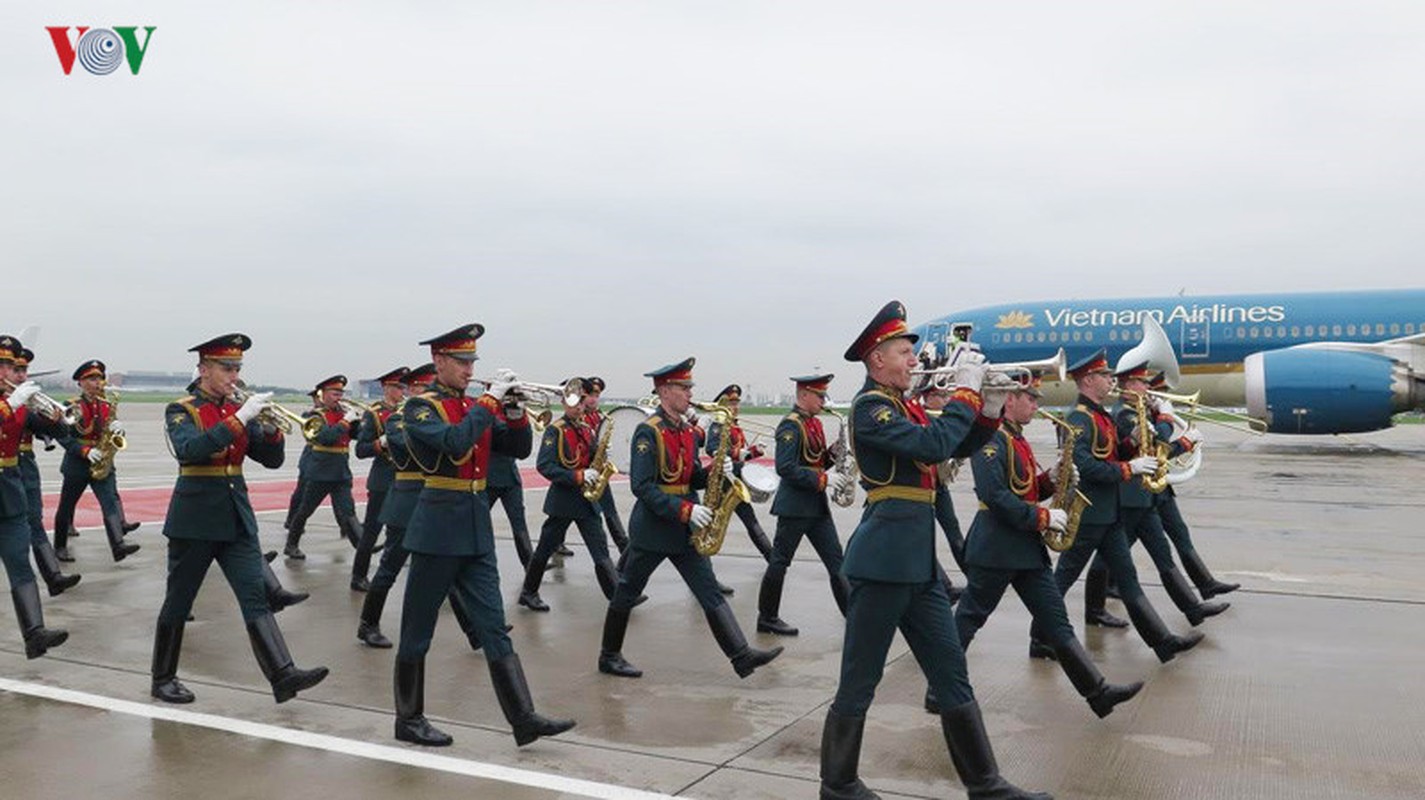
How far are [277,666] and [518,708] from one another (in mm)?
1486

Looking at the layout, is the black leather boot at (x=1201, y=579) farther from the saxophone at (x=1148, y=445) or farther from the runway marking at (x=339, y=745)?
the runway marking at (x=339, y=745)

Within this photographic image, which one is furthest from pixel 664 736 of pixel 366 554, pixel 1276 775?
pixel 366 554

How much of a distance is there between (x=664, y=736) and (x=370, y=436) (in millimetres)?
5540

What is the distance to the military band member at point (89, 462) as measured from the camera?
1061 centimetres

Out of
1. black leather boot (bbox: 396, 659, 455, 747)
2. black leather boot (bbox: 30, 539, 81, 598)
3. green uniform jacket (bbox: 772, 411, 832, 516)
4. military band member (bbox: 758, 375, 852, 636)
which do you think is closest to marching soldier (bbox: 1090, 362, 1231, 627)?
military band member (bbox: 758, 375, 852, 636)

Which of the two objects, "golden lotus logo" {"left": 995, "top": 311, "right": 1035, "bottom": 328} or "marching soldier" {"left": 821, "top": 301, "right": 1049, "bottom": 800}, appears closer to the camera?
"marching soldier" {"left": 821, "top": 301, "right": 1049, "bottom": 800}

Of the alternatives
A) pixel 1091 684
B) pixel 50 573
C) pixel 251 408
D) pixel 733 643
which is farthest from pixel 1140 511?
pixel 50 573

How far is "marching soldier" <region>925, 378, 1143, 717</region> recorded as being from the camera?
214 inches

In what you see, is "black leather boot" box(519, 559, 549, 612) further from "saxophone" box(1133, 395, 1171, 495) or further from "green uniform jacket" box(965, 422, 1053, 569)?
"saxophone" box(1133, 395, 1171, 495)

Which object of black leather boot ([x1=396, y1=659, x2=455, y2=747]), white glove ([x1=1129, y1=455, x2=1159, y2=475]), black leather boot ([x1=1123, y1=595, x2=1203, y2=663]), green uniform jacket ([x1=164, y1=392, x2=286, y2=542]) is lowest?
black leather boot ([x1=1123, y1=595, x2=1203, y2=663])

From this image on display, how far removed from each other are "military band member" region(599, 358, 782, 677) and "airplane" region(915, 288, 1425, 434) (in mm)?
18656

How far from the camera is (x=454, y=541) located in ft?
17.5

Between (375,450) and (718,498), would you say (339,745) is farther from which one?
(375,450)

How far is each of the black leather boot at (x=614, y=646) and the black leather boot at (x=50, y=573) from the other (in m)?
5.11
